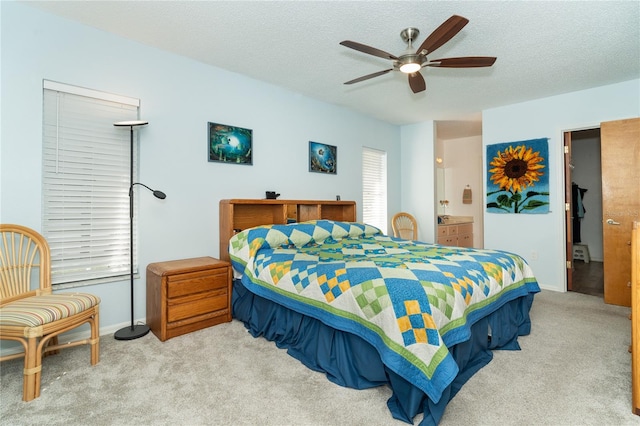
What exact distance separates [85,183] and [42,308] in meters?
1.16

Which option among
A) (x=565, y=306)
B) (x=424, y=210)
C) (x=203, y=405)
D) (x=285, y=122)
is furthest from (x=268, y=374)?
(x=424, y=210)

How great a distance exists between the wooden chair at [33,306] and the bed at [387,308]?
1.17 m

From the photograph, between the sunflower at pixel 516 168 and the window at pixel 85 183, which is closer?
the window at pixel 85 183

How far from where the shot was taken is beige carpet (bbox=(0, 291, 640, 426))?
5.28 feet

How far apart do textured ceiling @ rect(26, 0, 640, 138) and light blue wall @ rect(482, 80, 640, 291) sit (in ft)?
0.73

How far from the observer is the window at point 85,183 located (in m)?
2.46

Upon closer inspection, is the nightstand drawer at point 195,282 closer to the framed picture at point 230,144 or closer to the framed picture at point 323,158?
the framed picture at point 230,144

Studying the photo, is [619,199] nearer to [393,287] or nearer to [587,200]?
[587,200]

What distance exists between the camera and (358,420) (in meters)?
1.59

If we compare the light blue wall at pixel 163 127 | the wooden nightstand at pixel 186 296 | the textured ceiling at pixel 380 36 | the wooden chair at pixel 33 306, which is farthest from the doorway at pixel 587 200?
the wooden chair at pixel 33 306

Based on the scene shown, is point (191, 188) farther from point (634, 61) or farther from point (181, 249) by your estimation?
point (634, 61)

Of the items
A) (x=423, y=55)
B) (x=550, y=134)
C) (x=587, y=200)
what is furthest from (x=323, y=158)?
(x=587, y=200)

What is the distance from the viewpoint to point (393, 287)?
1.72 m

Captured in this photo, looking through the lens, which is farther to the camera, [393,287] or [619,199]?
[619,199]
